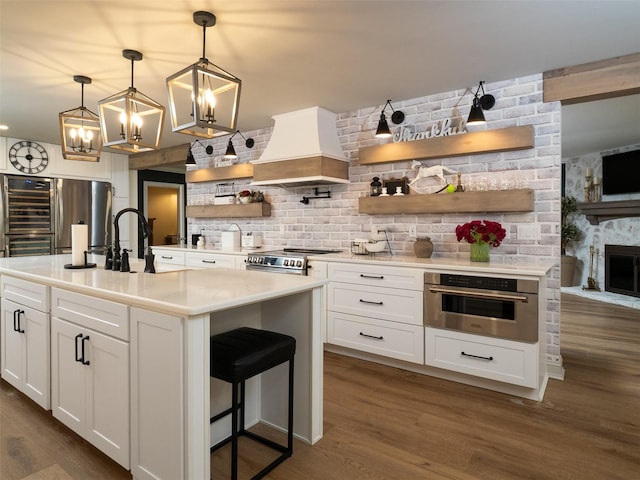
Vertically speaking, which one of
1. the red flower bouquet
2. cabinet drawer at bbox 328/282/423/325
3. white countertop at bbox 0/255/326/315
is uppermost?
the red flower bouquet

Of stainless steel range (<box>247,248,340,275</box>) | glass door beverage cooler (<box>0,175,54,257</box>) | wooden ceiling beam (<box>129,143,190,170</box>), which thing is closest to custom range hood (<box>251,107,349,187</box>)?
stainless steel range (<box>247,248,340,275</box>)

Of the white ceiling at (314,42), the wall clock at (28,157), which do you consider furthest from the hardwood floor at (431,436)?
the wall clock at (28,157)

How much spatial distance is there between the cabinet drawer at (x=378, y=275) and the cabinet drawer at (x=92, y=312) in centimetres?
197

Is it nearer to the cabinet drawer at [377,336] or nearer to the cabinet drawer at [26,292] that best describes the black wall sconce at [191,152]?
the cabinet drawer at [26,292]

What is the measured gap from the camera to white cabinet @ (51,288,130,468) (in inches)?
66.7

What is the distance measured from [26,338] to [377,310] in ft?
7.90

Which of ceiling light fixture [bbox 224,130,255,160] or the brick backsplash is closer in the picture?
the brick backsplash

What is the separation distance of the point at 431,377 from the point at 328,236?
181 cm

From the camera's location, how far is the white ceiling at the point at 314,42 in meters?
2.12

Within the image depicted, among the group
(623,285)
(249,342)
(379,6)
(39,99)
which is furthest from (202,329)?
(623,285)

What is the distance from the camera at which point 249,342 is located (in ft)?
5.89

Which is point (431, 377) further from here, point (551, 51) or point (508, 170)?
point (551, 51)

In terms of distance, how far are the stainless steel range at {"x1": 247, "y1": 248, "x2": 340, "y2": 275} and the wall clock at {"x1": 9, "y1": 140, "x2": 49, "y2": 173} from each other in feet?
12.5

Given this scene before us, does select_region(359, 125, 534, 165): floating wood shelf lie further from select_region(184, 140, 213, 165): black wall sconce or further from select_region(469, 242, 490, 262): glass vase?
select_region(184, 140, 213, 165): black wall sconce
